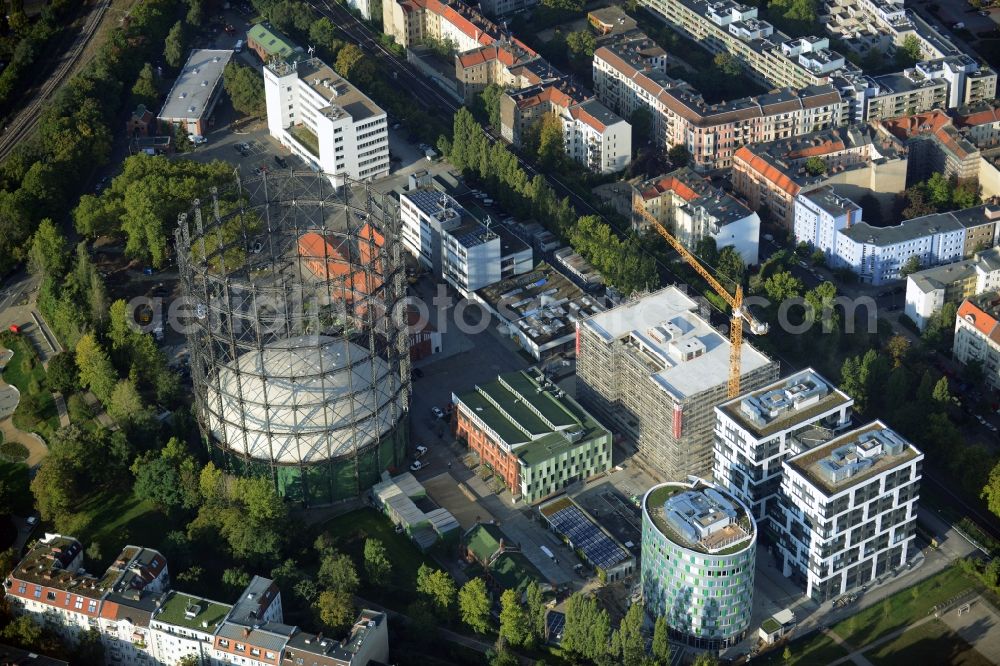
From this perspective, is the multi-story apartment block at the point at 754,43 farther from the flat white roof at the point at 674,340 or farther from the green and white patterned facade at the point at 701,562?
the green and white patterned facade at the point at 701,562

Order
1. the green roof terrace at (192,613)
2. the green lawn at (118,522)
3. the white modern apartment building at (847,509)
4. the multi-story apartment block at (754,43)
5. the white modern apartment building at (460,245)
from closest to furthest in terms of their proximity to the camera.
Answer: the green roof terrace at (192,613) → the white modern apartment building at (847,509) → the green lawn at (118,522) → the white modern apartment building at (460,245) → the multi-story apartment block at (754,43)

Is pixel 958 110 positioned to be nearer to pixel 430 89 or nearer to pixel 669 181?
pixel 669 181

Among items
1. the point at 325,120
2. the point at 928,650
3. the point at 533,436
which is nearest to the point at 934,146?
the point at 533,436

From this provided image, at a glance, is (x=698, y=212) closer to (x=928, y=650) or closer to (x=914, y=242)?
(x=914, y=242)

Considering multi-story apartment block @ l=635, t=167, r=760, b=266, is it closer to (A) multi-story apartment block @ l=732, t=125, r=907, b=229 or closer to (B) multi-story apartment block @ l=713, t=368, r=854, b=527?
(A) multi-story apartment block @ l=732, t=125, r=907, b=229

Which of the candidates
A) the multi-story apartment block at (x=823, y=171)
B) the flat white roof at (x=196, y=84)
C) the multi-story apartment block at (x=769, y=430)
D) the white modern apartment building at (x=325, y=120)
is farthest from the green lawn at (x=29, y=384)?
the multi-story apartment block at (x=823, y=171)

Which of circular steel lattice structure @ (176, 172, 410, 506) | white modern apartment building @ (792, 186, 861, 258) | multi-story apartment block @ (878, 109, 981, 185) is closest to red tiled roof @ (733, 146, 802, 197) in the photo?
white modern apartment building @ (792, 186, 861, 258)
